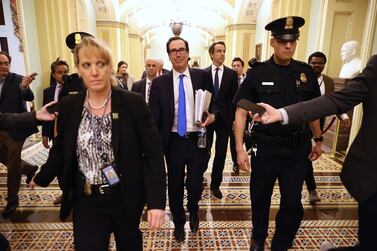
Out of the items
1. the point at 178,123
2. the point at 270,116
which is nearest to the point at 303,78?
the point at 270,116

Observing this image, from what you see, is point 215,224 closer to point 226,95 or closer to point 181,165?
point 181,165

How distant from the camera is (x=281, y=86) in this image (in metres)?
2.17

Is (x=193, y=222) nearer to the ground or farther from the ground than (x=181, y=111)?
nearer to the ground

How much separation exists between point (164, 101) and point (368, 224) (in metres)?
1.80

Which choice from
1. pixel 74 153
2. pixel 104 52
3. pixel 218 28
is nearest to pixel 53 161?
pixel 74 153

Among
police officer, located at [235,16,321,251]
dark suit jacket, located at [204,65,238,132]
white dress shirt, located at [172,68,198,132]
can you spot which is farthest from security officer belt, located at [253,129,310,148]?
dark suit jacket, located at [204,65,238,132]

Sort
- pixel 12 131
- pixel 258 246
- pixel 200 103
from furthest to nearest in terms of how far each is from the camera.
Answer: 1. pixel 12 131
2. pixel 200 103
3. pixel 258 246

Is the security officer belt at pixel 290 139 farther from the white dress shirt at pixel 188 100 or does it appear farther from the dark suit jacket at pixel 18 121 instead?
the dark suit jacket at pixel 18 121

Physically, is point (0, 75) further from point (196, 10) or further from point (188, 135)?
point (196, 10)

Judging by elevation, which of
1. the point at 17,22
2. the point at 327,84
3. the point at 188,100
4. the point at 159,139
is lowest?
the point at 159,139

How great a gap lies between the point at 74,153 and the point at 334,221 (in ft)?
9.57

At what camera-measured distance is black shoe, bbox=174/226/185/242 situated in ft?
8.74

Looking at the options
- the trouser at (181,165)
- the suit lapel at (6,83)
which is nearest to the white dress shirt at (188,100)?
the trouser at (181,165)

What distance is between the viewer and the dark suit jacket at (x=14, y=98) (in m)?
3.13
